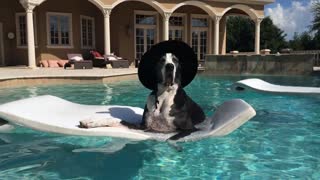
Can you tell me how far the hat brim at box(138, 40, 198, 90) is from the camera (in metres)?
4.95

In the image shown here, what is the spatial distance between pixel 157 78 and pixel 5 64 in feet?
54.7

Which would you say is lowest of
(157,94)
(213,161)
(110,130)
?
(213,161)

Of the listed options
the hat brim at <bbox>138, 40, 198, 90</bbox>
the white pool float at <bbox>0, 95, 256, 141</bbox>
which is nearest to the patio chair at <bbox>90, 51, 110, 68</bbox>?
the white pool float at <bbox>0, 95, 256, 141</bbox>

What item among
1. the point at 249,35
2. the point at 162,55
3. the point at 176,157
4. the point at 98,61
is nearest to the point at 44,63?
the point at 98,61

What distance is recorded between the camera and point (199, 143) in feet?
15.3

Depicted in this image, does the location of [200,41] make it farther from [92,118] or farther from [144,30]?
[92,118]

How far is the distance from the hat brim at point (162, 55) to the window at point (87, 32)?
1640 centimetres

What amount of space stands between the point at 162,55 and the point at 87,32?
1694cm

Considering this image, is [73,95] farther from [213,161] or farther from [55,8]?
[55,8]

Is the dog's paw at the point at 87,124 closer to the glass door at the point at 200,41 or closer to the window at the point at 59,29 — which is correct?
the window at the point at 59,29

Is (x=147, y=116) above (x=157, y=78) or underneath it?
underneath

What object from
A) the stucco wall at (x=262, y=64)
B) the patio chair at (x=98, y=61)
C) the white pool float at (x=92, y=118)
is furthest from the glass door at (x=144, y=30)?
the white pool float at (x=92, y=118)

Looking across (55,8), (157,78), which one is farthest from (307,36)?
(157,78)

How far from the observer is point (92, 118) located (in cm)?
463
